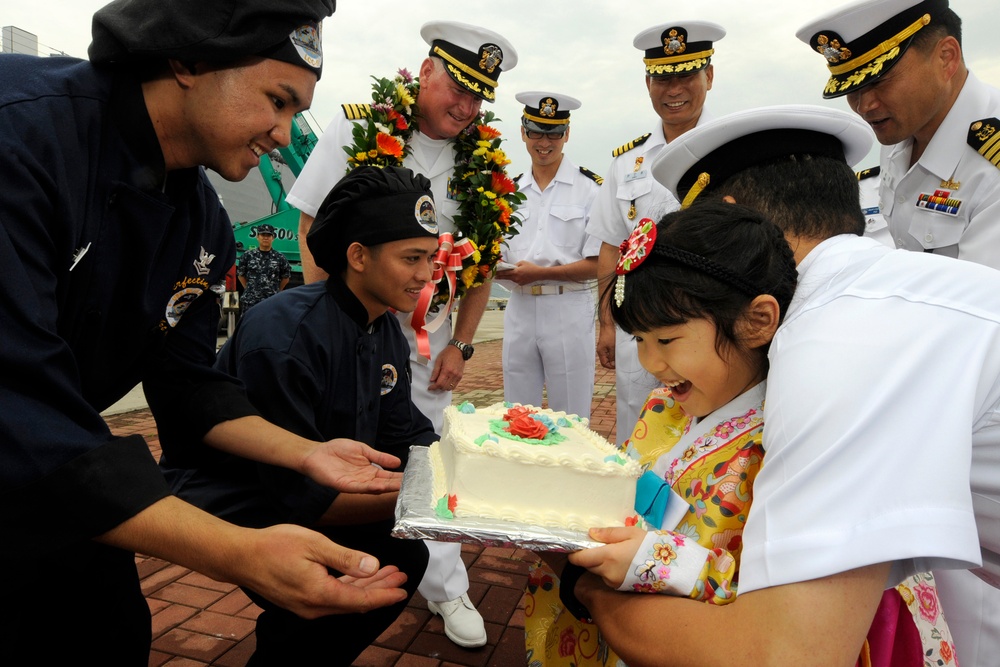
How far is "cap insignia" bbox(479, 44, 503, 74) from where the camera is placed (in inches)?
131

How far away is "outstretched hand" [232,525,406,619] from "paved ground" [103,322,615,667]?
3.18 ft

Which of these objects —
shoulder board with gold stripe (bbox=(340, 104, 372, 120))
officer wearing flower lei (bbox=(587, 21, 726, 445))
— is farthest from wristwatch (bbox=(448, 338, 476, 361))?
shoulder board with gold stripe (bbox=(340, 104, 372, 120))

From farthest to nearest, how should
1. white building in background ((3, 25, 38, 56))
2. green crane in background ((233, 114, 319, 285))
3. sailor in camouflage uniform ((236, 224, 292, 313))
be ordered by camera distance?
1. green crane in background ((233, 114, 319, 285))
2. white building in background ((3, 25, 38, 56))
3. sailor in camouflage uniform ((236, 224, 292, 313))

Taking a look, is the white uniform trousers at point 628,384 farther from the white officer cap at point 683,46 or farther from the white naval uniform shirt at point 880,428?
the white naval uniform shirt at point 880,428

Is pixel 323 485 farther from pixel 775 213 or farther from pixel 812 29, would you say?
pixel 812 29

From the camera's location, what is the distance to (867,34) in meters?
2.62

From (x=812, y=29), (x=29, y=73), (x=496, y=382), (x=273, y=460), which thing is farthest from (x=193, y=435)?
(x=496, y=382)

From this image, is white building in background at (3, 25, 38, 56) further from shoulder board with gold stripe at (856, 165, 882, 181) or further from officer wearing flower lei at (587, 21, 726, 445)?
shoulder board with gold stripe at (856, 165, 882, 181)

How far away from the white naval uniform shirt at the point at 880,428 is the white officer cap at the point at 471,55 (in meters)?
2.51

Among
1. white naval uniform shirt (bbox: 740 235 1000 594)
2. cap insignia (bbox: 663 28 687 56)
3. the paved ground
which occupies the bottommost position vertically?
the paved ground

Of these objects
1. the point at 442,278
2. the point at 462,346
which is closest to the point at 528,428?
the point at 442,278

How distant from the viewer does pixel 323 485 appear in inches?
74.4

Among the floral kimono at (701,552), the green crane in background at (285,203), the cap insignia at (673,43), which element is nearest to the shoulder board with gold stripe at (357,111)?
the cap insignia at (673,43)

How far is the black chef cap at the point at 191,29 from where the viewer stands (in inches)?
53.0
